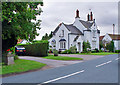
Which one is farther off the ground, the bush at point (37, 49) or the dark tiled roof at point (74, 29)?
the dark tiled roof at point (74, 29)

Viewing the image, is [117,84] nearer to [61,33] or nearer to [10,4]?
[10,4]

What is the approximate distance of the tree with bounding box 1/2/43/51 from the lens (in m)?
12.5

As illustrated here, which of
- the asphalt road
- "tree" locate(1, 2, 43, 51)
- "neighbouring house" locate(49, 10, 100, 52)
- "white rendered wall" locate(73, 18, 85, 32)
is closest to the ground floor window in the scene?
"neighbouring house" locate(49, 10, 100, 52)

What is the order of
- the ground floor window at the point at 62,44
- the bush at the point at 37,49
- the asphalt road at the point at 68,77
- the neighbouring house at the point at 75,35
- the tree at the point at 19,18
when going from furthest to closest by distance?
the ground floor window at the point at 62,44
the neighbouring house at the point at 75,35
the bush at the point at 37,49
the tree at the point at 19,18
the asphalt road at the point at 68,77

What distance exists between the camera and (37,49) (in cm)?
2736

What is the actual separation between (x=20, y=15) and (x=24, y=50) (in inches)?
673

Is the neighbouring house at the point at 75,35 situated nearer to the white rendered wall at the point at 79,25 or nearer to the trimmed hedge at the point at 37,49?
the white rendered wall at the point at 79,25

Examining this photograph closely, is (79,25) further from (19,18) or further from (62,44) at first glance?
(19,18)

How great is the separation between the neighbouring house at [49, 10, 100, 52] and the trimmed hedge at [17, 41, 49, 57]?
49.3 ft

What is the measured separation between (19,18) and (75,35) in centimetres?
3298

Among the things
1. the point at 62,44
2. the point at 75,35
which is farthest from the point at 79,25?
the point at 62,44

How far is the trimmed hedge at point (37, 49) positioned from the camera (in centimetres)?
2603

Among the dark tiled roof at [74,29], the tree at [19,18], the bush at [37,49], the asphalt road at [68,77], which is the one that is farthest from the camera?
the dark tiled roof at [74,29]

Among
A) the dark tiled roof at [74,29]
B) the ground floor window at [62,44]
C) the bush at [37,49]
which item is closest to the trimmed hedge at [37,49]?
the bush at [37,49]
